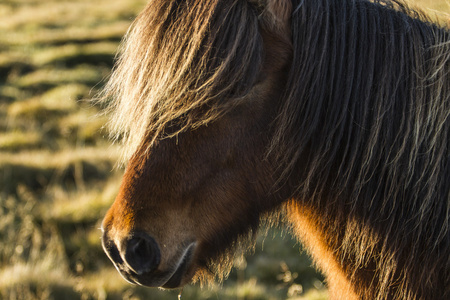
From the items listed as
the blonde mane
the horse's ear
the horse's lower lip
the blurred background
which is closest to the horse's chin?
the horse's lower lip

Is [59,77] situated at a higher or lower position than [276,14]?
lower

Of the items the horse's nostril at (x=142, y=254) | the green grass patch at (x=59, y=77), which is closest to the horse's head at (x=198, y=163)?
the horse's nostril at (x=142, y=254)

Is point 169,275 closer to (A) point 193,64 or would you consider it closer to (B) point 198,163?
(B) point 198,163

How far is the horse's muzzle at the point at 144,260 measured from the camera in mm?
2174

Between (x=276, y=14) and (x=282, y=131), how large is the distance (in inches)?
20.1

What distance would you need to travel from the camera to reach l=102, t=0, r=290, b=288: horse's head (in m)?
2.17

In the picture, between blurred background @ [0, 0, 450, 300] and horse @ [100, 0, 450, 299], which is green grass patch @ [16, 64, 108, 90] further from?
horse @ [100, 0, 450, 299]

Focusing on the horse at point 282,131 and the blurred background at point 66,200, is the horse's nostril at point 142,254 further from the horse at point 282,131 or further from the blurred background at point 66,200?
the blurred background at point 66,200

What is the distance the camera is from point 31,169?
7.48 metres

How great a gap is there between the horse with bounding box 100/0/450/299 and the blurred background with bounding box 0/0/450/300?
0.65 m

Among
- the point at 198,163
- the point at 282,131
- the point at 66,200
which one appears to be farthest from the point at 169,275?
the point at 66,200

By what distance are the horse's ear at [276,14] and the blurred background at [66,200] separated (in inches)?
42.4

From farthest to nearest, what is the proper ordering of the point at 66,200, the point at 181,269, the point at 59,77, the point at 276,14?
the point at 59,77, the point at 66,200, the point at 181,269, the point at 276,14

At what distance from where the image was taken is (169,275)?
2252 millimetres
